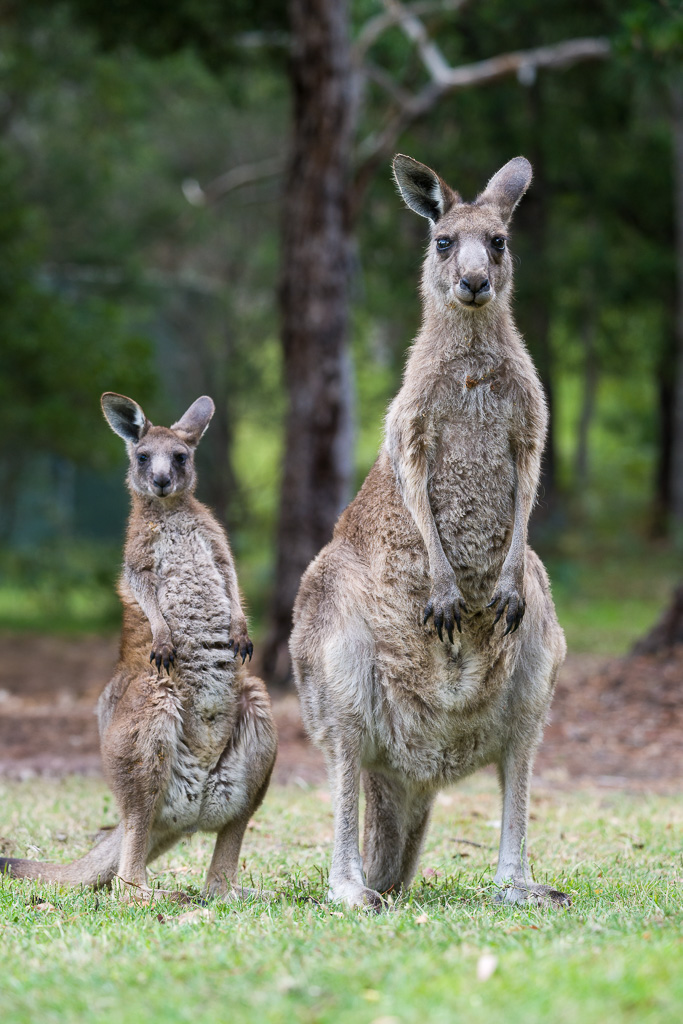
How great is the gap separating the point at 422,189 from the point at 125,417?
1.31 m

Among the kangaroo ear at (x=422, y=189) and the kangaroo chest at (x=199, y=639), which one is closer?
the kangaroo chest at (x=199, y=639)

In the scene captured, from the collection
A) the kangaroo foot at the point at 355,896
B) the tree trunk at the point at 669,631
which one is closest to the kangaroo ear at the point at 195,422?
the kangaroo foot at the point at 355,896

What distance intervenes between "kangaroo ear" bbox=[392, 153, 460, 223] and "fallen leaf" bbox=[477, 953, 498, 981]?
7.76ft

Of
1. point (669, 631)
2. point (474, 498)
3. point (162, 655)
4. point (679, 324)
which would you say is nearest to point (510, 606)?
point (474, 498)

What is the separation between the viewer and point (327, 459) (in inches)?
381

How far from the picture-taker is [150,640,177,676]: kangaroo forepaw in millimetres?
3777

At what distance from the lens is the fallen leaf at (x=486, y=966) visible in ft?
8.32

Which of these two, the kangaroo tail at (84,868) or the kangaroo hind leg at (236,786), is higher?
the kangaroo hind leg at (236,786)

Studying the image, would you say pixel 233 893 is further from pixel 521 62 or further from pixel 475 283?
pixel 521 62

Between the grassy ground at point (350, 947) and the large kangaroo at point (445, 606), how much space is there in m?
0.34

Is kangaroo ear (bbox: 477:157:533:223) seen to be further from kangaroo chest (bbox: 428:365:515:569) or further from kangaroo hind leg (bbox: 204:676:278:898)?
kangaroo hind leg (bbox: 204:676:278:898)

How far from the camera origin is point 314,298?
9.62 meters

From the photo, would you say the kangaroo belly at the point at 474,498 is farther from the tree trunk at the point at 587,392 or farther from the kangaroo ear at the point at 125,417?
the tree trunk at the point at 587,392

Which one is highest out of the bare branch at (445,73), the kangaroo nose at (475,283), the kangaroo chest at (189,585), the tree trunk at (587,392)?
the bare branch at (445,73)
